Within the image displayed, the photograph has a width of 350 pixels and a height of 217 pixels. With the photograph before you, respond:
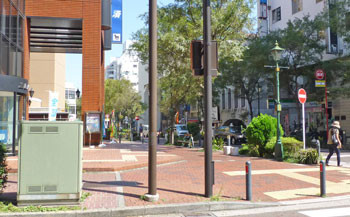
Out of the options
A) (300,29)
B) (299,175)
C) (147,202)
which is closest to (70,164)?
(147,202)

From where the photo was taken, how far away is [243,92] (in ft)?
128

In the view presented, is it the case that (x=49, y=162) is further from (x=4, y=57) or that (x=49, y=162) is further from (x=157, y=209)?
(x=4, y=57)

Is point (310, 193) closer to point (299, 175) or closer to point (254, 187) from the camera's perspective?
point (254, 187)

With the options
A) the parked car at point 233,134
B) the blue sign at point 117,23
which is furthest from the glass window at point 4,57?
the parked car at point 233,134

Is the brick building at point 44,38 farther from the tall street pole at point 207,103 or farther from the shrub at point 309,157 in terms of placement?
the shrub at point 309,157

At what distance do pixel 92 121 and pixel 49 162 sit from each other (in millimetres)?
13281

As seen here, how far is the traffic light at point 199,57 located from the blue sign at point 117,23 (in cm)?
1946

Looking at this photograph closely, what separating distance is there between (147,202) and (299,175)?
19.3 ft

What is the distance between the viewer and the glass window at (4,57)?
1420 cm

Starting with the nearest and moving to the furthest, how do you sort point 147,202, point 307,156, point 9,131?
point 147,202, point 307,156, point 9,131

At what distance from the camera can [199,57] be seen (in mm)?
7711

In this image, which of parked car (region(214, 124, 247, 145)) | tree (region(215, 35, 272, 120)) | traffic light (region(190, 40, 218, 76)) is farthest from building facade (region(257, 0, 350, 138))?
traffic light (region(190, 40, 218, 76))

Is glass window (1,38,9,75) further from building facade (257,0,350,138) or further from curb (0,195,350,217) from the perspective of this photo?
building facade (257,0,350,138)

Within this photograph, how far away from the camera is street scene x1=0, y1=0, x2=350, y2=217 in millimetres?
6402
